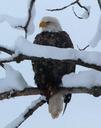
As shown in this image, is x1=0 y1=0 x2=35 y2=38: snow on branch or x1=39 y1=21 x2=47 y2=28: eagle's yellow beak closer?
x1=0 y1=0 x2=35 y2=38: snow on branch

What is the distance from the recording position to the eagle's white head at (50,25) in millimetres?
4308

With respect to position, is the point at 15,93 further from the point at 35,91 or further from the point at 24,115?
the point at 24,115

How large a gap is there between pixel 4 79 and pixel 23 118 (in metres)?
0.47

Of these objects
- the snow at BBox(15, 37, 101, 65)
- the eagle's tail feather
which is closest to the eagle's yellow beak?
the eagle's tail feather

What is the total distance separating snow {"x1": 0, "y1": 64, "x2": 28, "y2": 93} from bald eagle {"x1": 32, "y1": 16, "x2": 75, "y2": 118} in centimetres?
95

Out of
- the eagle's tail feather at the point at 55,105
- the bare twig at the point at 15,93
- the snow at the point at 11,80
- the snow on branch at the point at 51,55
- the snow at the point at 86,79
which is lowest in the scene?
the eagle's tail feather at the point at 55,105

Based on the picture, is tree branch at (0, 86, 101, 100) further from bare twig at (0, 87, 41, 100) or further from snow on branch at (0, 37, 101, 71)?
snow on branch at (0, 37, 101, 71)

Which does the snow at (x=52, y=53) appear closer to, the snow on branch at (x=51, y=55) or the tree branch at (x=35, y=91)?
the snow on branch at (x=51, y=55)

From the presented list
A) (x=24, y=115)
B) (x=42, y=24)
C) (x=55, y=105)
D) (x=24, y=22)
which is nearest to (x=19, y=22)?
(x=24, y=22)

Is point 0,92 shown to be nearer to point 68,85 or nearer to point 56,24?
point 68,85

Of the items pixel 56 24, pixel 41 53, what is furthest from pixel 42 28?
pixel 41 53

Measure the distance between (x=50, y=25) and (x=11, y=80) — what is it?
2.06 m

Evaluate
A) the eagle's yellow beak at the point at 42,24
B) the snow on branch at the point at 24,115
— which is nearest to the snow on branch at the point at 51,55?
the snow on branch at the point at 24,115

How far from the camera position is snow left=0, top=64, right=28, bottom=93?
239 cm
